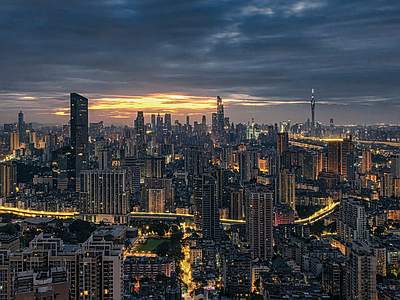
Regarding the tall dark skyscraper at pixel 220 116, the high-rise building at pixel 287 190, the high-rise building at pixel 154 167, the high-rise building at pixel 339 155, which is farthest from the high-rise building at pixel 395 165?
the tall dark skyscraper at pixel 220 116

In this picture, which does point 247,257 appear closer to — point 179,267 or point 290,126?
point 179,267

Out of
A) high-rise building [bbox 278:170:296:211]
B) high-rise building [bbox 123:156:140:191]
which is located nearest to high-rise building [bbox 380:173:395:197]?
high-rise building [bbox 278:170:296:211]

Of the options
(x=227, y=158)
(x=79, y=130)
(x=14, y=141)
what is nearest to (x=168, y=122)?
(x=227, y=158)

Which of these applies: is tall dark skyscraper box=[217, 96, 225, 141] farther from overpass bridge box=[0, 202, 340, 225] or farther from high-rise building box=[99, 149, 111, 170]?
overpass bridge box=[0, 202, 340, 225]

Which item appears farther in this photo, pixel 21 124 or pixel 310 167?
pixel 21 124

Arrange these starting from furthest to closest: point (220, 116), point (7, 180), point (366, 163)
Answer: point (220, 116)
point (366, 163)
point (7, 180)

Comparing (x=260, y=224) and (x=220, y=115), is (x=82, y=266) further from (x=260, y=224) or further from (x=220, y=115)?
(x=220, y=115)
